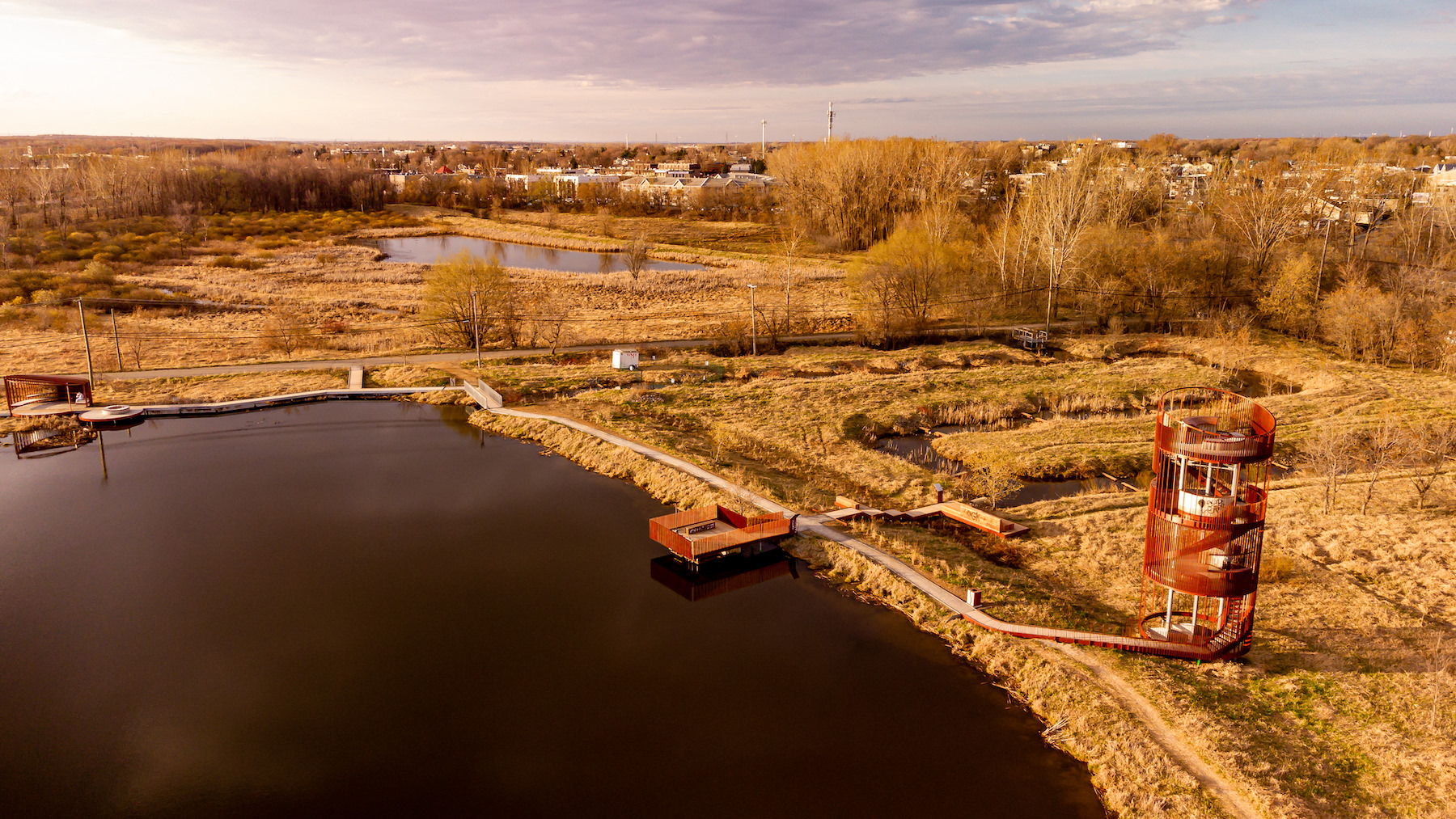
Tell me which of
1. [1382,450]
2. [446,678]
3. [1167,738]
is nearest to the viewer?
[1167,738]

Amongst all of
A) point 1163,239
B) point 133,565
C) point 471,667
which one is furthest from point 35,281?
point 1163,239

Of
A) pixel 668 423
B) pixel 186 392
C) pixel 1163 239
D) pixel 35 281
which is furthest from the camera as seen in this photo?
pixel 35 281

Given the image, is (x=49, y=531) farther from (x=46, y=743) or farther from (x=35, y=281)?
(x=35, y=281)

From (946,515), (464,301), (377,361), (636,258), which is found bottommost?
(946,515)

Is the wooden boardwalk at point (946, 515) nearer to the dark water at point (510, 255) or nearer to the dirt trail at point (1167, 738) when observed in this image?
the dirt trail at point (1167, 738)

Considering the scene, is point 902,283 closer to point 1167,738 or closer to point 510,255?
point 1167,738

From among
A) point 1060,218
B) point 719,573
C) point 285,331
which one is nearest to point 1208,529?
point 719,573

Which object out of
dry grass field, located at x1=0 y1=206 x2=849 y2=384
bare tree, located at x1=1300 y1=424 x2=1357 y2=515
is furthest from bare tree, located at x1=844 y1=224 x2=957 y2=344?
bare tree, located at x1=1300 y1=424 x2=1357 y2=515
